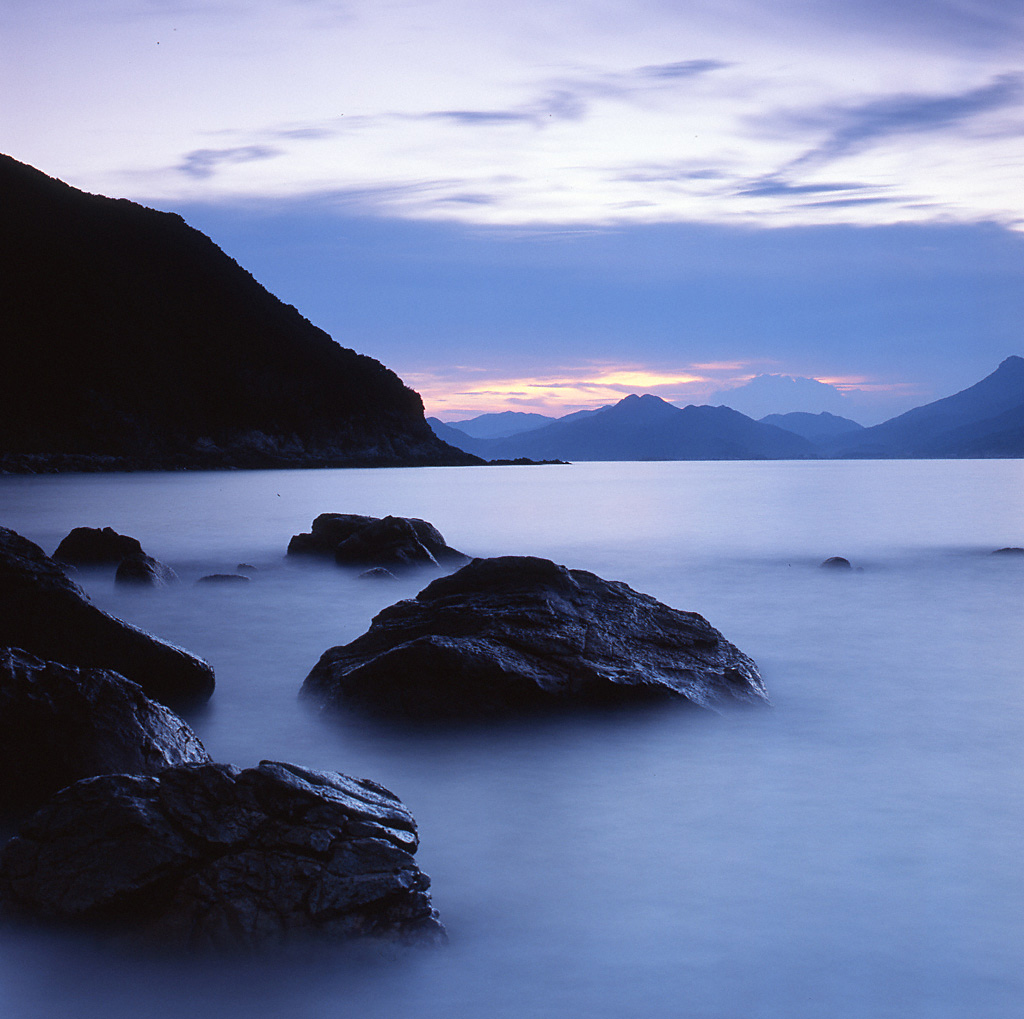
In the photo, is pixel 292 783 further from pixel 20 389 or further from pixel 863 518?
pixel 20 389

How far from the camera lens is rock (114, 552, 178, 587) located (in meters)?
15.3

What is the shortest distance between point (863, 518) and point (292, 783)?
35.9 meters

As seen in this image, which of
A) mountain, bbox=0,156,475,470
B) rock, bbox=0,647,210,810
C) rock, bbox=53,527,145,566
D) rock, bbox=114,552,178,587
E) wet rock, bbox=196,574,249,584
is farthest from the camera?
mountain, bbox=0,156,475,470

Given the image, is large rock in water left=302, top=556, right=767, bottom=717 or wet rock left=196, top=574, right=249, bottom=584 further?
wet rock left=196, top=574, right=249, bottom=584

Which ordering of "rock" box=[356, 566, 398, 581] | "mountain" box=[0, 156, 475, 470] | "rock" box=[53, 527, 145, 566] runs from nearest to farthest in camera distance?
"rock" box=[356, 566, 398, 581], "rock" box=[53, 527, 145, 566], "mountain" box=[0, 156, 475, 470]

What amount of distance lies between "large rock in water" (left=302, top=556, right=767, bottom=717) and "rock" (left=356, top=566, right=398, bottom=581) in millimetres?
7140

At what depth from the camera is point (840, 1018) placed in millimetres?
3740

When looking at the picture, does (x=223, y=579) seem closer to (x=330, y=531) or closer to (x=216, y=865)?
(x=330, y=531)

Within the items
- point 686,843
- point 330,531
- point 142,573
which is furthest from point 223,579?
point 686,843

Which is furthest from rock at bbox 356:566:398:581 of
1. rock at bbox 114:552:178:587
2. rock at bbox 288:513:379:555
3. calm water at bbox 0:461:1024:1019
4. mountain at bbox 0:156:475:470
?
mountain at bbox 0:156:475:470

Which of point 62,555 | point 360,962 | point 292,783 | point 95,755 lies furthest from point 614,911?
point 62,555

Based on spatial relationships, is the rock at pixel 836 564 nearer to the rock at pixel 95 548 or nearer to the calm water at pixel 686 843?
the calm water at pixel 686 843

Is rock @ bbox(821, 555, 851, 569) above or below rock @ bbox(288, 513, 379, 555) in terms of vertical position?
below

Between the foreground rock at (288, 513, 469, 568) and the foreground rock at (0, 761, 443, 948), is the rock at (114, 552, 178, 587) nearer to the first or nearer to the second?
the foreground rock at (288, 513, 469, 568)
